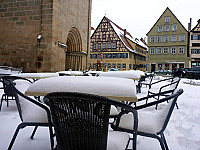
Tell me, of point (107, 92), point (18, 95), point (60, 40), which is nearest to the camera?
point (107, 92)

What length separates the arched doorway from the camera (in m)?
12.5

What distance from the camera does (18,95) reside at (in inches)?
63.6

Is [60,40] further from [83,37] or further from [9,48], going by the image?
[83,37]

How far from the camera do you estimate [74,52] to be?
1280cm

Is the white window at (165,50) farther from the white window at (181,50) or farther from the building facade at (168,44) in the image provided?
the white window at (181,50)

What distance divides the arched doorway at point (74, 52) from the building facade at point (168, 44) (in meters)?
20.8

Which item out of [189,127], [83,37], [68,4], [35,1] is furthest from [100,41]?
[189,127]

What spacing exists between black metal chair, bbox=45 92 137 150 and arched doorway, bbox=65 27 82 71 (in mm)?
11652

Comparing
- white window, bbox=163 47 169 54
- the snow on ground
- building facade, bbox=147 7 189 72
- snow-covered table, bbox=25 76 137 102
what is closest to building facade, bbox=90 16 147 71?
building facade, bbox=147 7 189 72

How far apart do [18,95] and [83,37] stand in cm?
1236

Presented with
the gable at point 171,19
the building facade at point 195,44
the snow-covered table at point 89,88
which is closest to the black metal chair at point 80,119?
the snow-covered table at point 89,88

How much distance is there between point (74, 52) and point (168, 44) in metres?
22.3

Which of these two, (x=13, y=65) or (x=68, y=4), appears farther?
(x=68, y=4)

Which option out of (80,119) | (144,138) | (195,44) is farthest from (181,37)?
(80,119)
